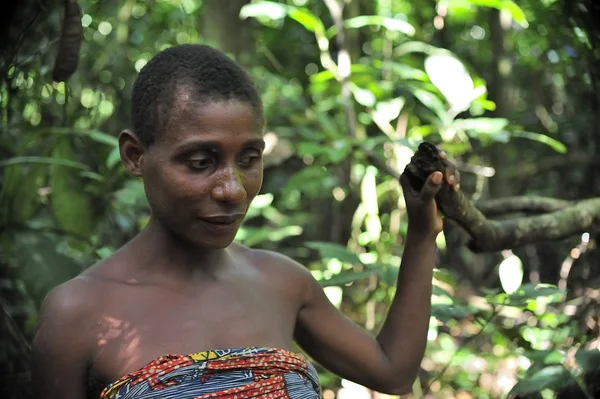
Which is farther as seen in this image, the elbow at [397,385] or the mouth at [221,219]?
the elbow at [397,385]

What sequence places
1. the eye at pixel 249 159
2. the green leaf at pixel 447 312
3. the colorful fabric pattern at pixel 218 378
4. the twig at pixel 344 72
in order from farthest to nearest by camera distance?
1. the twig at pixel 344 72
2. the green leaf at pixel 447 312
3. the eye at pixel 249 159
4. the colorful fabric pattern at pixel 218 378

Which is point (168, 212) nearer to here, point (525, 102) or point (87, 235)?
point (87, 235)

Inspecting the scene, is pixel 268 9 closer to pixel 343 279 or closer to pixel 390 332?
pixel 343 279

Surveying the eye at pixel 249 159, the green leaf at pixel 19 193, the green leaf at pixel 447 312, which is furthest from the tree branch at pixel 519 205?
the green leaf at pixel 19 193

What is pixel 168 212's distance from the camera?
4.41ft

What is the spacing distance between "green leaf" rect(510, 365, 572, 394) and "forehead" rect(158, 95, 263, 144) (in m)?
0.91

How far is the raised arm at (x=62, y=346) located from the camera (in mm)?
1280

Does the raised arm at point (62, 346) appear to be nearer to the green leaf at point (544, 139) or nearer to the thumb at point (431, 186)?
the thumb at point (431, 186)

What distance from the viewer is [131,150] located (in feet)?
4.60

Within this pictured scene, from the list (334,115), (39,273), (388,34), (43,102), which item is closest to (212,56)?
(39,273)

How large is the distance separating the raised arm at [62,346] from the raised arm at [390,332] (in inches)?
20.2

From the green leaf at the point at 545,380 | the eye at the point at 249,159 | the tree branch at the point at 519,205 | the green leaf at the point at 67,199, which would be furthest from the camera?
the green leaf at the point at 67,199

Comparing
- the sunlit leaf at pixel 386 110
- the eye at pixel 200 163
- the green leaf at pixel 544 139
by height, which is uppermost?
the eye at pixel 200 163

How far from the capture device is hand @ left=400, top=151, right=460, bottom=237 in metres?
1.49
